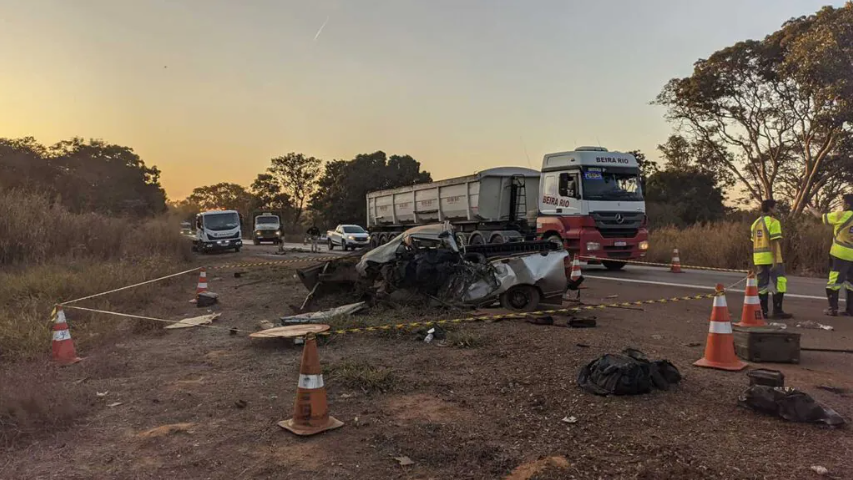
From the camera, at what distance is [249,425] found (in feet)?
11.9

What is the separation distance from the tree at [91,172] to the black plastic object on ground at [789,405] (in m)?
29.8

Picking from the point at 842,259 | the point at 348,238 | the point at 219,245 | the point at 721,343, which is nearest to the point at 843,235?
the point at 842,259

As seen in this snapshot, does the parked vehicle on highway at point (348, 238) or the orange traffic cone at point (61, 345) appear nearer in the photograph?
the orange traffic cone at point (61, 345)

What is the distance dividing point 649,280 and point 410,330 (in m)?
7.37

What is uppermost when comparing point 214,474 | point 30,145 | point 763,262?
point 30,145

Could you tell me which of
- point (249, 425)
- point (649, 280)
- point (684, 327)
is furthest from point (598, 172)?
point (249, 425)

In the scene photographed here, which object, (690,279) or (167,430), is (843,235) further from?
(167,430)

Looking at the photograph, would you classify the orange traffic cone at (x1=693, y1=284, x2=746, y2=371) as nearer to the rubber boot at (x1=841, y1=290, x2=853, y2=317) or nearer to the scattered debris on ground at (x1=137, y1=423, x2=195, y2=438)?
the rubber boot at (x1=841, y1=290, x2=853, y2=317)

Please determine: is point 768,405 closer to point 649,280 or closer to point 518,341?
point 518,341

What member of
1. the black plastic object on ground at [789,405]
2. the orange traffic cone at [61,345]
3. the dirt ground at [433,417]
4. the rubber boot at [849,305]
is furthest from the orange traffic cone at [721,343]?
the orange traffic cone at [61,345]

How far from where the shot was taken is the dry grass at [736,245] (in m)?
13.5

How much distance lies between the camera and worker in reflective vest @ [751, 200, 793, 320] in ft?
24.0

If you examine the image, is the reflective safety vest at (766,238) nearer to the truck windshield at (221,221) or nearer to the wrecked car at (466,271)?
the wrecked car at (466,271)

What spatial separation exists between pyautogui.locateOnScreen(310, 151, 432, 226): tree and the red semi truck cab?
33.3 m
